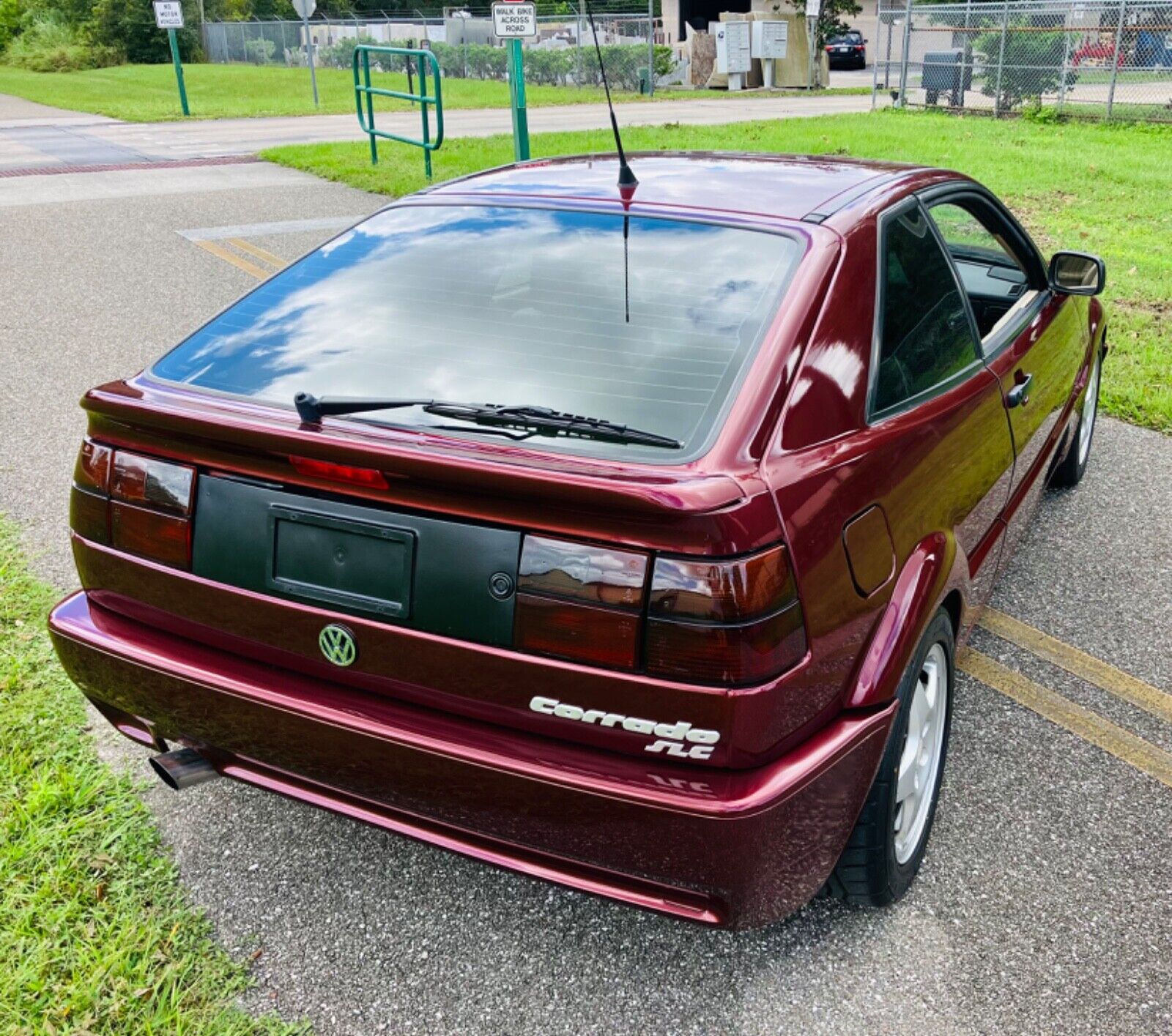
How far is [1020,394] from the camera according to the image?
3.27m

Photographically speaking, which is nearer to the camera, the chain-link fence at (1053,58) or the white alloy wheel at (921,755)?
the white alloy wheel at (921,755)

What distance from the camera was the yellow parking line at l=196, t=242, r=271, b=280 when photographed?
28.5 feet

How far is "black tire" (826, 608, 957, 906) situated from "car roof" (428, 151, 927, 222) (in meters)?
1.04

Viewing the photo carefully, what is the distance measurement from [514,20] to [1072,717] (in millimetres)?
8442

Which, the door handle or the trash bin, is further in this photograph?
the trash bin

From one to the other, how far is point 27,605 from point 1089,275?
3.82 metres

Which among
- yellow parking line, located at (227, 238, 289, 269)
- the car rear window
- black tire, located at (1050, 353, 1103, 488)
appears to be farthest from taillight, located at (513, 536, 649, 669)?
yellow parking line, located at (227, 238, 289, 269)

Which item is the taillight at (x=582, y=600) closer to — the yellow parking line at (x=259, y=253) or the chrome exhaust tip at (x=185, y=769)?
the chrome exhaust tip at (x=185, y=769)

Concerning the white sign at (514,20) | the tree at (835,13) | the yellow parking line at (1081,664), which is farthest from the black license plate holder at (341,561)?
the tree at (835,13)

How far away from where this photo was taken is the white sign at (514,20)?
978cm

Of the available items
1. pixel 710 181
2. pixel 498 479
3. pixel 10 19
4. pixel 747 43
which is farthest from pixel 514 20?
pixel 10 19

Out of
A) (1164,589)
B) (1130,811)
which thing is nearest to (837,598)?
(1130,811)

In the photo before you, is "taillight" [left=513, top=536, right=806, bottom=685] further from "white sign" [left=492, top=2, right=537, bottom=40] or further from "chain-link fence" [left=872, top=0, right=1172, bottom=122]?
"chain-link fence" [left=872, top=0, right=1172, bottom=122]

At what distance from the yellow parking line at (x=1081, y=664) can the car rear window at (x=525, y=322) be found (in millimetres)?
1854
